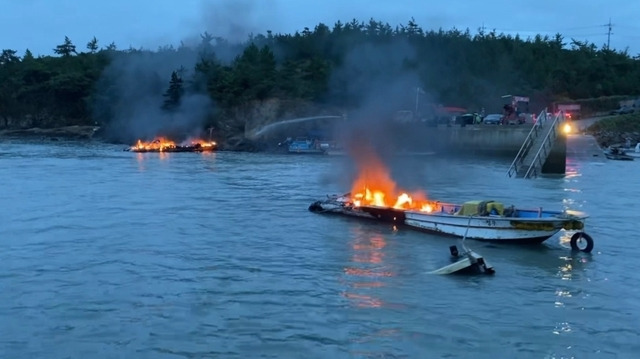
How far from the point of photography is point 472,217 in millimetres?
25688

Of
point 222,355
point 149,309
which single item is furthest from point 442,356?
point 149,309

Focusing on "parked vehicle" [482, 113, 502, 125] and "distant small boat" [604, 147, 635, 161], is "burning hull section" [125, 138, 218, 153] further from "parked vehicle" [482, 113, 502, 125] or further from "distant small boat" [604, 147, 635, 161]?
"distant small boat" [604, 147, 635, 161]

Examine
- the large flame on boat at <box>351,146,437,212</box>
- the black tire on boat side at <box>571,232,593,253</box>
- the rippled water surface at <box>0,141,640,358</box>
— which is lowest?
the rippled water surface at <box>0,141,640,358</box>

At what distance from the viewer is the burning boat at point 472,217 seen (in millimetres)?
24453

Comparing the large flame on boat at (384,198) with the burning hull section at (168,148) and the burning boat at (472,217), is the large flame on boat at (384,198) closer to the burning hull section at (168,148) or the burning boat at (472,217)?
the burning boat at (472,217)

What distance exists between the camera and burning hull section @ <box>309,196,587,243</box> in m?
24.2

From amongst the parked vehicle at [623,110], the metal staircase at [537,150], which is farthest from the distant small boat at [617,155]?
the parked vehicle at [623,110]

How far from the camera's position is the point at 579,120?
94.6m

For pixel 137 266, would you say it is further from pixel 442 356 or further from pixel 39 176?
pixel 39 176

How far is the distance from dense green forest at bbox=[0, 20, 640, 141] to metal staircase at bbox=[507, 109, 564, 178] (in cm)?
3252

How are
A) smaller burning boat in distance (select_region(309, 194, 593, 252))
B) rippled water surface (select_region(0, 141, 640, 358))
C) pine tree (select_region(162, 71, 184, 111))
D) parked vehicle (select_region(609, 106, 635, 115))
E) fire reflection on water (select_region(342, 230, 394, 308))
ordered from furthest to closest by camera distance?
pine tree (select_region(162, 71, 184, 111)), parked vehicle (select_region(609, 106, 635, 115)), smaller burning boat in distance (select_region(309, 194, 593, 252)), fire reflection on water (select_region(342, 230, 394, 308)), rippled water surface (select_region(0, 141, 640, 358))

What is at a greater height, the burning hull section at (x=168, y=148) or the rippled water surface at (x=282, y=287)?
the burning hull section at (x=168, y=148)

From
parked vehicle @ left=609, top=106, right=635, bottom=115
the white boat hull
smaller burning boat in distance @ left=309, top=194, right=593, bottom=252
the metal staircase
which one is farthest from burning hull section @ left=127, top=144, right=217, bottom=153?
the white boat hull

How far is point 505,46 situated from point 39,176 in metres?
102
